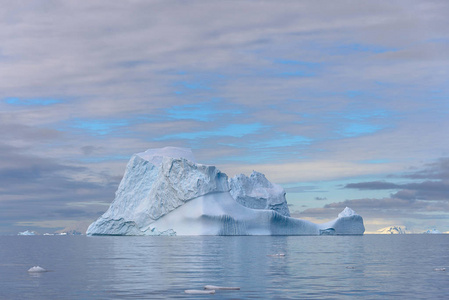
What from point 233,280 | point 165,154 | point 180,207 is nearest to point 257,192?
point 165,154

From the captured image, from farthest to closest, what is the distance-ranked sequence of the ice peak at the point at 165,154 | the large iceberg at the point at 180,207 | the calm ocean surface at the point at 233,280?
the ice peak at the point at 165,154
the large iceberg at the point at 180,207
the calm ocean surface at the point at 233,280

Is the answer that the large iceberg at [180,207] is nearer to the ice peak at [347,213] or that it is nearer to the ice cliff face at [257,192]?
the ice peak at [347,213]

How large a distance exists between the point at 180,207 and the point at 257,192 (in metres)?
23.2

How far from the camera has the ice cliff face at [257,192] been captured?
83637 mm

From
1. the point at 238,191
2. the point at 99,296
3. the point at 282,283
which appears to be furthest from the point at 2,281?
the point at 238,191

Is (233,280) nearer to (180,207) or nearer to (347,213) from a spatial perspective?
(180,207)

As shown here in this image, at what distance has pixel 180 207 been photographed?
65.5 m

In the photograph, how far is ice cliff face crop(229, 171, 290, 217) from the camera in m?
83.6

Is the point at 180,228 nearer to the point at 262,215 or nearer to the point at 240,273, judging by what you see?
the point at 262,215

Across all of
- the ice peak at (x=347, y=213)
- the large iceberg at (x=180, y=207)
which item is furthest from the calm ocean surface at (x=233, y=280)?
the ice peak at (x=347, y=213)

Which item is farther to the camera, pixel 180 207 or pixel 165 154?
pixel 165 154

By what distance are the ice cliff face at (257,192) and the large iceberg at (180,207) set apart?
9724mm

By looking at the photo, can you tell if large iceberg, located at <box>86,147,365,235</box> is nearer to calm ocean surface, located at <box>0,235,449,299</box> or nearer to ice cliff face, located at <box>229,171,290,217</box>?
ice cliff face, located at <box>229,171,290,217</box>

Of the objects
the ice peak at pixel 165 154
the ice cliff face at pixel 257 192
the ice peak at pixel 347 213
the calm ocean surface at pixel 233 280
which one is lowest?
the calm ocean surface at pixel 233 280
